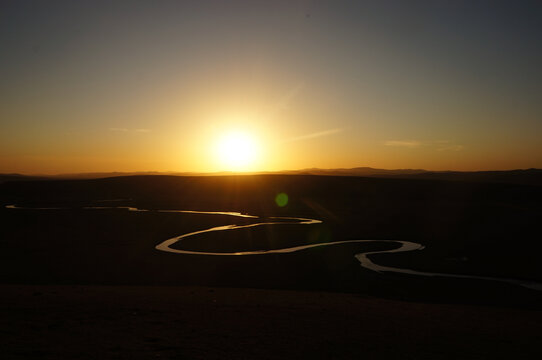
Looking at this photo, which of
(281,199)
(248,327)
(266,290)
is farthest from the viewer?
(281,199)

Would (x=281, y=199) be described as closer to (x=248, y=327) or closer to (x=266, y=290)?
(x=266, y=290)

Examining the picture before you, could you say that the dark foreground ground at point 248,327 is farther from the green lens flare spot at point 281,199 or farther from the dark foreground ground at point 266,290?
the green lens flare spot at point 281,199

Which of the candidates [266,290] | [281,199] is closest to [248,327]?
[266,290]

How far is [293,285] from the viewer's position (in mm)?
19359

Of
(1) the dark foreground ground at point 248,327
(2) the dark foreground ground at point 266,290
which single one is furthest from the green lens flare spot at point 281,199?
(1) the dark foreground ground at point 248,327

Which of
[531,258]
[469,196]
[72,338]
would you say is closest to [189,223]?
[531,258]

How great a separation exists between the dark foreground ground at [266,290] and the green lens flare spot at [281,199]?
13.4m

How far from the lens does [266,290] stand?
17.6 metres

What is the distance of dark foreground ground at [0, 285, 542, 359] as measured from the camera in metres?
9.96

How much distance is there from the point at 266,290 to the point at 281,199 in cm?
5029

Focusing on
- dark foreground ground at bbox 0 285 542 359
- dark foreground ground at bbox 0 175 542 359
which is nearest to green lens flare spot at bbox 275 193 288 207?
dark foreground ground at bbox 0 175 542 359

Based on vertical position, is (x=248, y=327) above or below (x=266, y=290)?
above

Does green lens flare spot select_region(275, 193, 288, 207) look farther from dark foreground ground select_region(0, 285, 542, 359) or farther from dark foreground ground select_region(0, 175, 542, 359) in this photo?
dark foreground ground select_region(0, 285, 542, 359)

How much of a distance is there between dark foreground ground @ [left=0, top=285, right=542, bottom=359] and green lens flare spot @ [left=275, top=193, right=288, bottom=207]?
1727 inches
